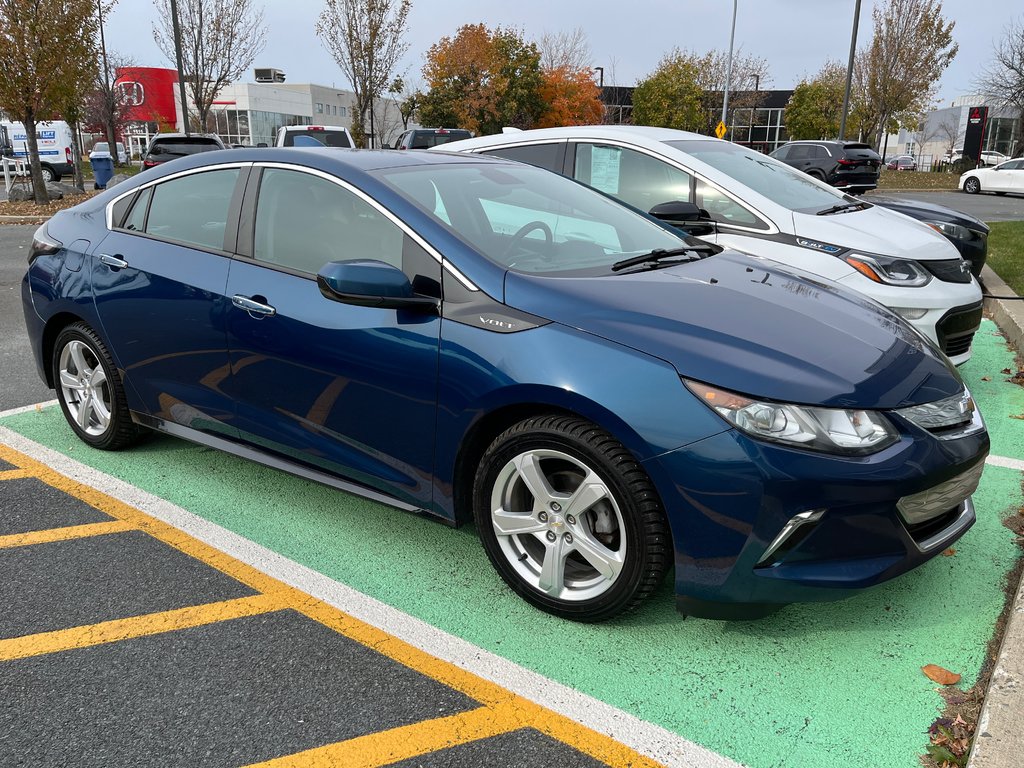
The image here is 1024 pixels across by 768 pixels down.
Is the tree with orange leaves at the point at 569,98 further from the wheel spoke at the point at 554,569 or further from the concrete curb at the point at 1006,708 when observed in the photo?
the concrete curb at the point at 1006,708

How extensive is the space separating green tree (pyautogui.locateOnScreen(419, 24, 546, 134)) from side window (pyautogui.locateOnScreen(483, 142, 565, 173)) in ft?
122

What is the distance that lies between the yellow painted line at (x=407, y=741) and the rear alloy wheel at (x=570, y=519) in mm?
527

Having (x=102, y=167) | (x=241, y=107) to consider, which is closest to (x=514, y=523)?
(x=102, y=167)

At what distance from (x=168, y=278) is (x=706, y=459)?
2.53 m

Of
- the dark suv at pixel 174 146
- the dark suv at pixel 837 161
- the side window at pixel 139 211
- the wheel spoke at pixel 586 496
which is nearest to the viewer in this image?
the wheel spoke at pixel 586 496

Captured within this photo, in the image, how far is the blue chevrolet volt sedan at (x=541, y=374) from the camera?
8.18 feet

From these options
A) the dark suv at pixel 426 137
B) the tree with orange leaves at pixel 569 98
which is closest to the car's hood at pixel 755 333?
the dark suv at pixel 426 137

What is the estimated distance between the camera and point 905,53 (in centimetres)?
3762

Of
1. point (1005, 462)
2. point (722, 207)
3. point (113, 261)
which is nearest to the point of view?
point (113, 261)

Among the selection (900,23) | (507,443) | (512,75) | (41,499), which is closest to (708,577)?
(507,443)

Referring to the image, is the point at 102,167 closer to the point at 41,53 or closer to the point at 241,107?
the point at 41,53

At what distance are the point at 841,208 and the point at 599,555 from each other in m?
4.13


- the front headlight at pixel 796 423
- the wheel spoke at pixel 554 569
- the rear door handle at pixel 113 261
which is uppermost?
the rear door handle at pixel 113 261

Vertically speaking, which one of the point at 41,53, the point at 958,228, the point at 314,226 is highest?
the point at 41,53
